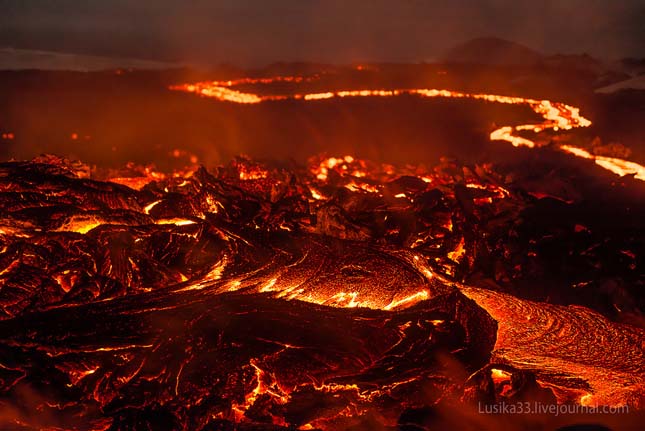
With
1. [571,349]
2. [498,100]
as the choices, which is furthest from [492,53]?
[571,349]

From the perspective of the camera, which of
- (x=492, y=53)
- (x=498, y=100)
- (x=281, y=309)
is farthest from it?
(x=492, y=53)

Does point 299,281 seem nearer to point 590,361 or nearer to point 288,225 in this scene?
point 288,225

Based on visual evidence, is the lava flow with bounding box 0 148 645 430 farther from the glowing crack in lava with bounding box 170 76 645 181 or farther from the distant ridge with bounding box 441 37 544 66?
the distant ridge with bounding box 441 37 544 66

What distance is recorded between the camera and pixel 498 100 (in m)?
11.9

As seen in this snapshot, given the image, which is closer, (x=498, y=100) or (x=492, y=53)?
(x=498, y=100)

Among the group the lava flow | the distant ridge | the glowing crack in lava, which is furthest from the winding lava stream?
the distant ridge

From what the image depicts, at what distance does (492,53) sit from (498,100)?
7.60 meters

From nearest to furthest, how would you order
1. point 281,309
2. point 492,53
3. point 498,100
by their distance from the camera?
point 281,309 → point 498,100 → point 492,53

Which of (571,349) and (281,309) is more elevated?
(281,309)

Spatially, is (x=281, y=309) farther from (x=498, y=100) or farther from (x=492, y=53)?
(x=492, y=53)

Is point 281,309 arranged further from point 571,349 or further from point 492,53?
point 492,53

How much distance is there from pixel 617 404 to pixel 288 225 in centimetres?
254

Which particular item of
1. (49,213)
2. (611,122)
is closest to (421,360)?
(49,213)

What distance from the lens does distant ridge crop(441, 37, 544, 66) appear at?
17.4 metres
